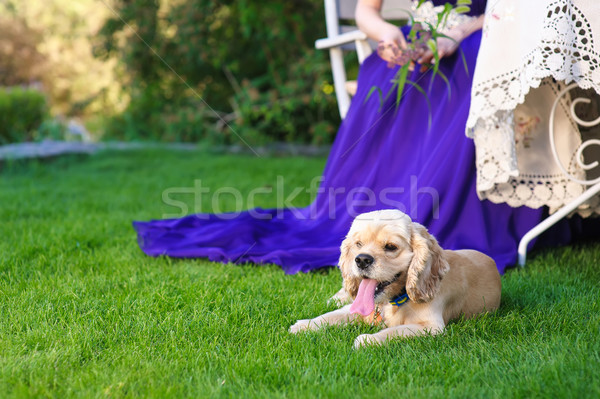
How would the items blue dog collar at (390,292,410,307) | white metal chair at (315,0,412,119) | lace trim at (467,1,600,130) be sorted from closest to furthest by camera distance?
blue dog collar at (390,292,410,307)
lace trim at (467,1,600,130)
white metal chair at (315,0,412,119)

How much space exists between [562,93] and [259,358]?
207 centimetres

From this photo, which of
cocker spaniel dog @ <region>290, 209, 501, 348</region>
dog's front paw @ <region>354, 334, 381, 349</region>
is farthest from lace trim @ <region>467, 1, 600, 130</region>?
dog's front paw @ <region>354, 334, 381, 349</region>

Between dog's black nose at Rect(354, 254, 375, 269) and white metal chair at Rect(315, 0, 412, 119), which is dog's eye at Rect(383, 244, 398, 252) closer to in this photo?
dog's black nose at Rect(354, 254, 375, 269)

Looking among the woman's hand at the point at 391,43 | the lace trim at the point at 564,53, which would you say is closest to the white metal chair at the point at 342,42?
the woman's hand at the point at 391,43

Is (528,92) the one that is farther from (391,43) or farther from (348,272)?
(348,272)

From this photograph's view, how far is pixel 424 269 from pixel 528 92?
4.38 ft

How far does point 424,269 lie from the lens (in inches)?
89.2

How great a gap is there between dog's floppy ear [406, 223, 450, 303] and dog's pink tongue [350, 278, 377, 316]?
0.46 feet

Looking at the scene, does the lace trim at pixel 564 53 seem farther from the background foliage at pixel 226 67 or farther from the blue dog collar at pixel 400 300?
the background foliage at pixel 226 67

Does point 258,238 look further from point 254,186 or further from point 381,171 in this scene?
point 254,186

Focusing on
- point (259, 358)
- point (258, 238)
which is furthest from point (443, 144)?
point (259, 358)

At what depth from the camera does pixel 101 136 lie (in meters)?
11.3

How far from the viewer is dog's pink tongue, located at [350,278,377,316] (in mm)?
2299

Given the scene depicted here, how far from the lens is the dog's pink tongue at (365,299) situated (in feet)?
7.54
